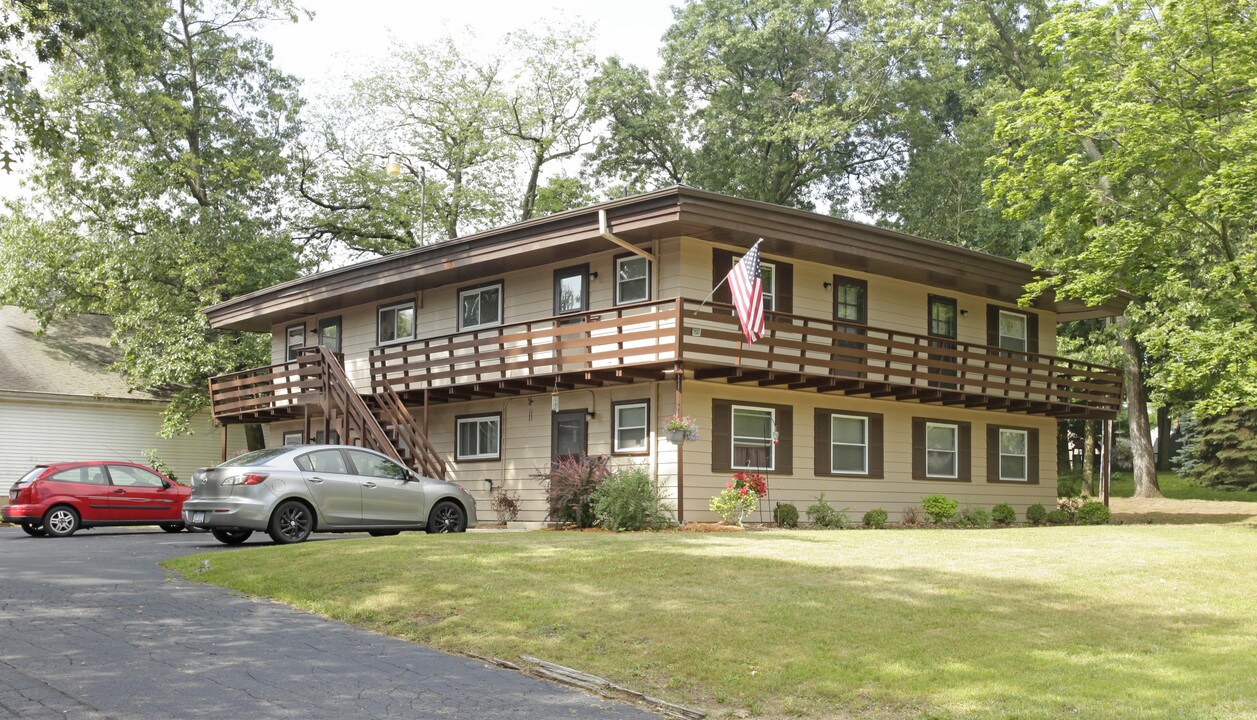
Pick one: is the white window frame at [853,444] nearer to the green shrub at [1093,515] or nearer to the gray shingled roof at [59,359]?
the green shrub at [1093,515]

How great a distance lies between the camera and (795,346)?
72.1 ft

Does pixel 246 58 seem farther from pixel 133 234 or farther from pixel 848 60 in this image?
pixel 848 60

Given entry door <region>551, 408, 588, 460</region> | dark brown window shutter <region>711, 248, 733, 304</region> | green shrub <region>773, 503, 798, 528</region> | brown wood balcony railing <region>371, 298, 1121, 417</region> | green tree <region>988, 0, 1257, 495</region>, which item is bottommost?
green shrub <region>773, 503, 798, 528</region>

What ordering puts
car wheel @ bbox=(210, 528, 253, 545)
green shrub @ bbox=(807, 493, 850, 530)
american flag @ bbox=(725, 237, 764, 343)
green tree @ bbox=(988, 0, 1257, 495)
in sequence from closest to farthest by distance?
1. car wheel @ bbox=(210, 528, 253, 545)
2. american flag @ bbox=(725, 237, 764, 343)
3. green shrub @ bbox=(807, 493, 850, 530)
4. green tree @ bbox=(988, 0, 1257, 495)

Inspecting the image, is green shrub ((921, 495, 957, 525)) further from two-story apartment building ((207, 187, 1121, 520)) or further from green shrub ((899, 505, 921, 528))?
two-story apartment building ((207, 187, 1121, 520))

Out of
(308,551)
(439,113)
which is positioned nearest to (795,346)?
(308,551)

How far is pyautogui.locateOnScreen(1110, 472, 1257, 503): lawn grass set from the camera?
1556 inches

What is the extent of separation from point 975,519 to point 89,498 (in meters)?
19.3

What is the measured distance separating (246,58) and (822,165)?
22122 millimetres

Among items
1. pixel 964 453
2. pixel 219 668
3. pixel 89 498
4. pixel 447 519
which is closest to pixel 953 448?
pixel 964 453

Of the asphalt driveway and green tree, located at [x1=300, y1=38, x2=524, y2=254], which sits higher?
green tree, located at [x1=300, y1=38, x2=524, y2=254]

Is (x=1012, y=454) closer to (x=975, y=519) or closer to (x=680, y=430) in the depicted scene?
(x=975, y=519)

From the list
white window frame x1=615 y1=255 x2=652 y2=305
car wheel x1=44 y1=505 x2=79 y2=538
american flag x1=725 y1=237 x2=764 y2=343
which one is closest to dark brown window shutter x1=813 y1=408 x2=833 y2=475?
white window frame x1=615 y1=255 x2=652 y2=305

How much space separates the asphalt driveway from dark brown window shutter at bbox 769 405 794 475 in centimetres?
1371
